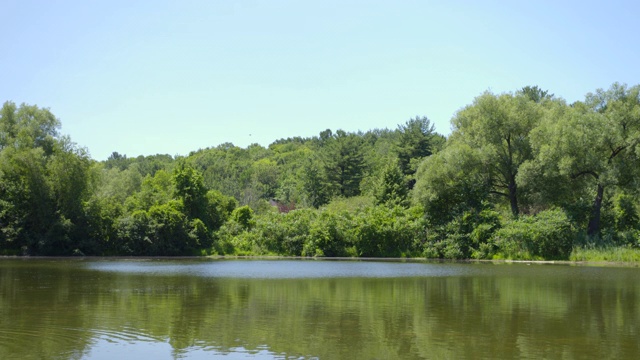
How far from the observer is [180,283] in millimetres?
26297

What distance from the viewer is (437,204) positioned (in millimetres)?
51375

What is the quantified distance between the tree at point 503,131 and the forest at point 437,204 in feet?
0.30

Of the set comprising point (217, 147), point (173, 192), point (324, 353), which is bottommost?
point (324, 353)

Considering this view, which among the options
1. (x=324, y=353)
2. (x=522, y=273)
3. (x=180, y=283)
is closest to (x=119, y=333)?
(x=324, y=353)

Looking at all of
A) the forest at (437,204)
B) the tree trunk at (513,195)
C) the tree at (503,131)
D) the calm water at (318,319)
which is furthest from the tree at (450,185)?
the calm water at (318,319)

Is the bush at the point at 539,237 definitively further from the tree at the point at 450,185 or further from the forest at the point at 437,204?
the tree at the point at 450,185

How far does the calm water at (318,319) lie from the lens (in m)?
11.9

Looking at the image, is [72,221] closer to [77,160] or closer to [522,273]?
[77,160]

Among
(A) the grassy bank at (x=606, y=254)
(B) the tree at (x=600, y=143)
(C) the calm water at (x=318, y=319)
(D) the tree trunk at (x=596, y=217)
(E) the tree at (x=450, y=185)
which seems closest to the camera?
(C) the calm water at (x=318, y=319)

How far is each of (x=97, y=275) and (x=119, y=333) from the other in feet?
60.5

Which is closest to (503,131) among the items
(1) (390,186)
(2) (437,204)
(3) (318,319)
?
(2) (437,204)

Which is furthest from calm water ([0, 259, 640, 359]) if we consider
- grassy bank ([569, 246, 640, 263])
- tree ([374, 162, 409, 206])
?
tree ([374, 162, 409, 206])

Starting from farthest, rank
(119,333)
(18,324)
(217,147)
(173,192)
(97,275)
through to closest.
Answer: (217,147)
(173,192)
(97,275)
(18,324)
(119,333)

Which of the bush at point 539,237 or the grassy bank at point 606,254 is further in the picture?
the bush at point 539,237
